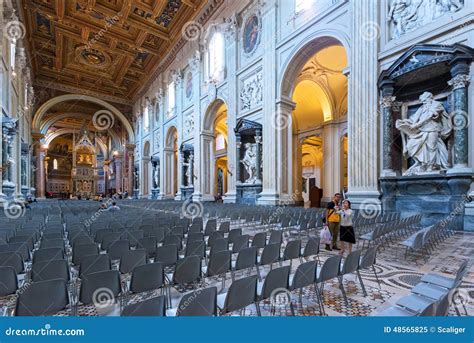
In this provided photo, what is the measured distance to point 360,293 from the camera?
10.7 ft

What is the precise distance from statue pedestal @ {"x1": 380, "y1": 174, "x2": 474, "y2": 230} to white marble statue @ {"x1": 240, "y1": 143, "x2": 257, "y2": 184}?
7038mm

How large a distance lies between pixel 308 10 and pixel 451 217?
9.63 metres

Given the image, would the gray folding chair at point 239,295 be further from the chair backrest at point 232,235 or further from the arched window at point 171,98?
the arched window at point 171,98

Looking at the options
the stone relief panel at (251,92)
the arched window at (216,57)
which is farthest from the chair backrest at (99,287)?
the arched window at (216,57)

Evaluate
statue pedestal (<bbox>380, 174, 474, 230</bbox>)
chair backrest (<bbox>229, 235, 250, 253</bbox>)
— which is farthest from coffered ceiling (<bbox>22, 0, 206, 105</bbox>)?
chair backrest (<bbox>229, 235, 250, 253</bbox>)

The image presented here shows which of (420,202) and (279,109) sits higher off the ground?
(279,109)


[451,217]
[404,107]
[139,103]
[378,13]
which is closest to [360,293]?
[451,217]

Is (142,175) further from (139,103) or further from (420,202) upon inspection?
(420,202)

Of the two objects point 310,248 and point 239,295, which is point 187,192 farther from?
point 239,295

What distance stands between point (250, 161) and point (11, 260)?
12.2 meters

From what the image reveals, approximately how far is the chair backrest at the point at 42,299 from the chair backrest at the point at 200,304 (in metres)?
1.13

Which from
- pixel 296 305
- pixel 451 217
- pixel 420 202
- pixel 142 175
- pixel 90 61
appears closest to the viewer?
pixel 296 305

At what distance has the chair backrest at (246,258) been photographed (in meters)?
3.48

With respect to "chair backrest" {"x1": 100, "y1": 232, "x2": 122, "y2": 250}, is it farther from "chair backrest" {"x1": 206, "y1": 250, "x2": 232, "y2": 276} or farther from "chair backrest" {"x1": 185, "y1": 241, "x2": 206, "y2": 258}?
"chair backrest" {"x1": 206, "y1": 250, "x2": 232, "y2": 276}
